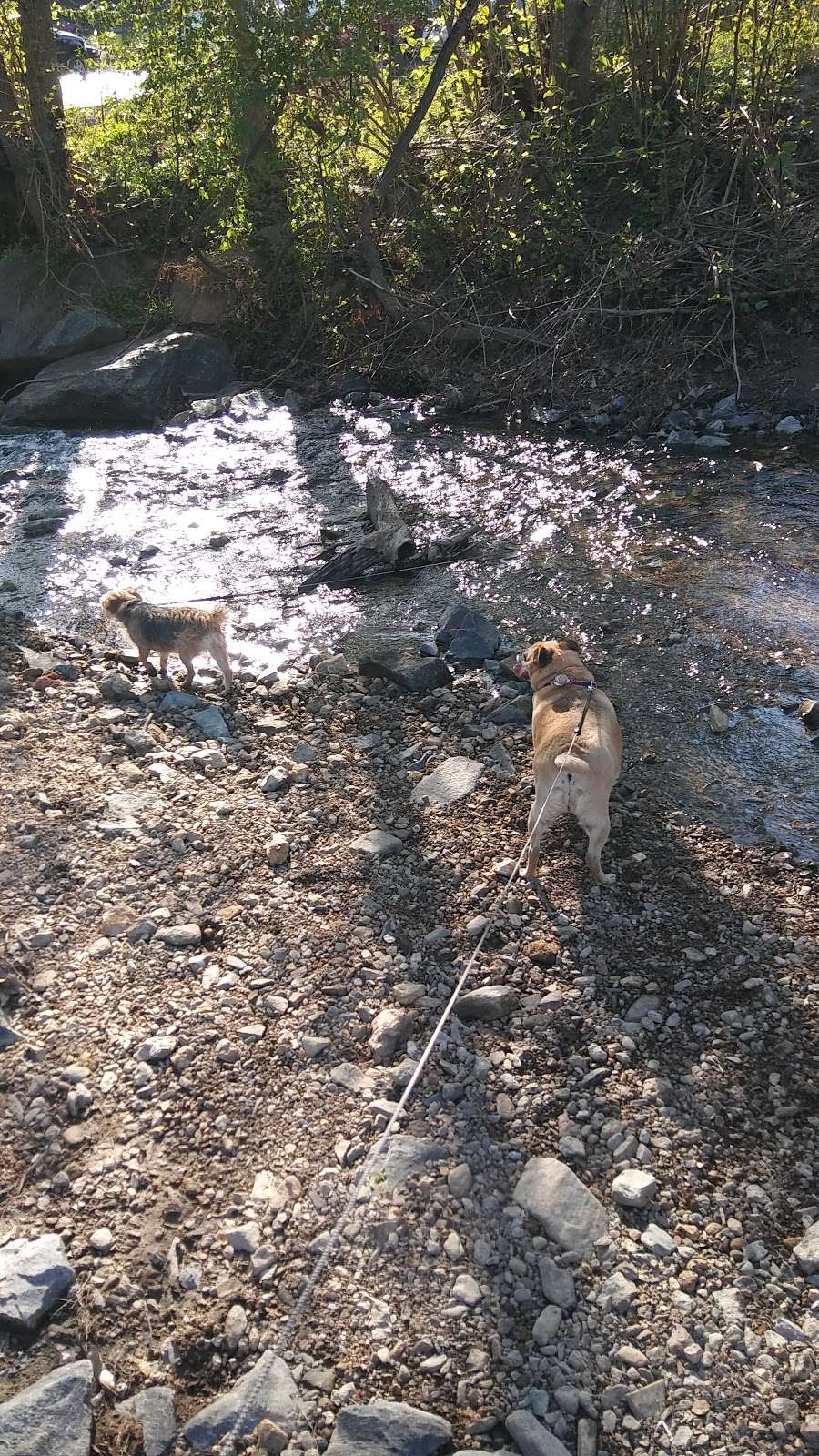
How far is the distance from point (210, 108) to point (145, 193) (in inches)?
92.6

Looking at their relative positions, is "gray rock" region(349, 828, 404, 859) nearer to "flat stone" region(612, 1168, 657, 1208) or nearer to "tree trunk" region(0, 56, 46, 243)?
"flat stone" region(612, 1168, 657, 1208)

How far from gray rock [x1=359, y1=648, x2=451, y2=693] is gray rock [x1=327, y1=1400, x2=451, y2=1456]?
4407 mm

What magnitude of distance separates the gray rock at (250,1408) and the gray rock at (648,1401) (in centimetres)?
102

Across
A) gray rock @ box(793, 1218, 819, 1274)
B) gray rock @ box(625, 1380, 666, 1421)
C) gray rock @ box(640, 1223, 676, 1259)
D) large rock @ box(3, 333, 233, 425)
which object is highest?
large rock @ box(3, 333, 233, 425)

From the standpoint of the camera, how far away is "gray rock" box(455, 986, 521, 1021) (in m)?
4.25

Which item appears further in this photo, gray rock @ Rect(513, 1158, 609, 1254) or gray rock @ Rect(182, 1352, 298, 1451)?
gray rock @ Rect(513, 1158, 609, 1254)

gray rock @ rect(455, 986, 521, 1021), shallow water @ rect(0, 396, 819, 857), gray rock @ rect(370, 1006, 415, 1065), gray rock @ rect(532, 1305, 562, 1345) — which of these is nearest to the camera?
gray rock @ rect(532, 1305, 562, 1345)

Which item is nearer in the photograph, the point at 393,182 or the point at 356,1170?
the point at 356,1170

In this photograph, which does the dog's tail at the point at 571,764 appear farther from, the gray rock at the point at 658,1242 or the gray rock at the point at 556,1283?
the gray rock at the point at 556,1283

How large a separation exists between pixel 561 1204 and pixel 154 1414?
147 centimetres

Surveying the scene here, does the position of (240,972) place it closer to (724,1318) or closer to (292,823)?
(292,823)

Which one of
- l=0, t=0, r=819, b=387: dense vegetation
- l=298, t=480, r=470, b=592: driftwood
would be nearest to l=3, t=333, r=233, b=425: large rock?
l=0, t=0, r=819, b=387: dense vegetation

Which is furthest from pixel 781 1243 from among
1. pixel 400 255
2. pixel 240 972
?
pixel 400 255

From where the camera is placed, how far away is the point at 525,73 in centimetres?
1290
